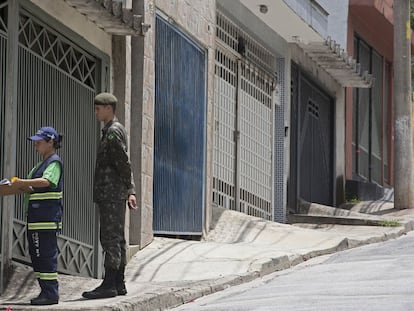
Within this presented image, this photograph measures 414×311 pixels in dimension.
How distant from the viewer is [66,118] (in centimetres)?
1185

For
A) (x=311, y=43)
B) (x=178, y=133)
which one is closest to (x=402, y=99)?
(x=311, y=43)

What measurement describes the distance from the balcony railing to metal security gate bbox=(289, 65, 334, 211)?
134 centimetres

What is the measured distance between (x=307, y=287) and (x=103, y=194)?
6.94 feet

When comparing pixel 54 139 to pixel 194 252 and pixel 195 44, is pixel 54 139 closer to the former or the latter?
pixel 194 252

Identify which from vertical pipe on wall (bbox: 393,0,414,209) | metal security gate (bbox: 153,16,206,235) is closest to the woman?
metal security gate (bbox: 153,16,206,235)

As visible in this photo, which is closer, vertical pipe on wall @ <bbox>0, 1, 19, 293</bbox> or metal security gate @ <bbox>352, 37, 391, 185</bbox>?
vertical pipe on wall @ <bbox>0, 1, 19, 293</bbox>

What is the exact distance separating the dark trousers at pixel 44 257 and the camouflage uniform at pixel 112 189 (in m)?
0.53

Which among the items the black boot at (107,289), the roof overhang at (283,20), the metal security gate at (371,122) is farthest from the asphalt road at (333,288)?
the metal security gate at (371,122)

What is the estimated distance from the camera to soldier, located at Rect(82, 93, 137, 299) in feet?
32.9

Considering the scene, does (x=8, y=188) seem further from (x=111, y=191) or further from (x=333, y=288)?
(x=333, y=288)

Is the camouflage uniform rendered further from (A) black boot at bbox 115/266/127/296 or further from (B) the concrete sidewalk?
(B) the concrete sidewalk

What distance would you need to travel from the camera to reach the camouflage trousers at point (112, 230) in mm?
10016

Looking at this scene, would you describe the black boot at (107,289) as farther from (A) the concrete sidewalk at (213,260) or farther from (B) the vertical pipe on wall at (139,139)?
(B) the vertical pipe on wall at (139,139)

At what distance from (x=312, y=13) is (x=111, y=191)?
11.2 meters
